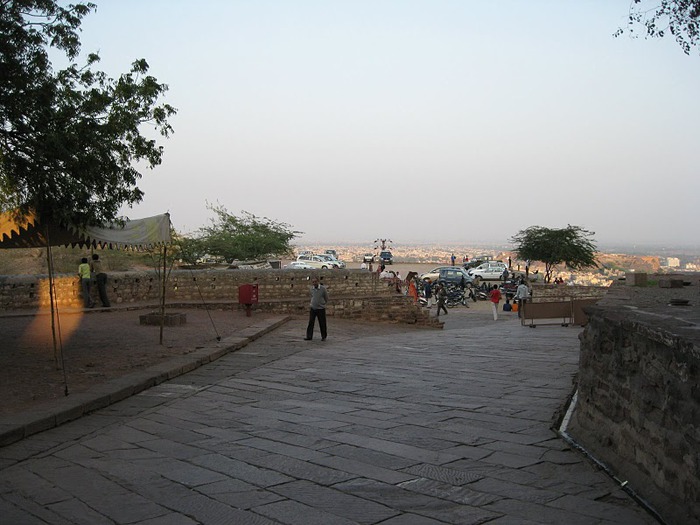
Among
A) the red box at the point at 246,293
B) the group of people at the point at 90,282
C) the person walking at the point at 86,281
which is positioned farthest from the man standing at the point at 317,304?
the person walking at the point at 86,281

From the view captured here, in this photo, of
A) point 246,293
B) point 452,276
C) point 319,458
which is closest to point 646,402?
point 319,458

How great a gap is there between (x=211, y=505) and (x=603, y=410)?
3146 mm

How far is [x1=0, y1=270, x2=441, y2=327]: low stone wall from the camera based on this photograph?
18.7 meters

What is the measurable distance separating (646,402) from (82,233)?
883 cm

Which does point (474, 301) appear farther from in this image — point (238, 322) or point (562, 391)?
point (562, 391)

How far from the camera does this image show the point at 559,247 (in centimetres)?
5038

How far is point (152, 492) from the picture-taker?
453cm

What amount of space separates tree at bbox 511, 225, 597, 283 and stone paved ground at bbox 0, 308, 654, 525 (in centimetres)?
4287

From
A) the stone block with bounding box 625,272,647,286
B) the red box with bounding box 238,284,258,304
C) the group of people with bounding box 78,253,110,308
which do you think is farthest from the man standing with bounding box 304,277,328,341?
the group of people with bounding box 78,253,110,308

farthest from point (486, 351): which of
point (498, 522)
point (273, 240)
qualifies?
point (273, 240)

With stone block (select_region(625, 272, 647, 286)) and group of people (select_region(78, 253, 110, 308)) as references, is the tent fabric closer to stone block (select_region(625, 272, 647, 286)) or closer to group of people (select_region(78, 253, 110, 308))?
group of people (select_region(78, 253, 110, 308))

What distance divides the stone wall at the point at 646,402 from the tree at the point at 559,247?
4578cm

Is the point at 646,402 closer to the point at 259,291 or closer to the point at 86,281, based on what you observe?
the point at 86,281

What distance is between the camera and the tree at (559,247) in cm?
5025
